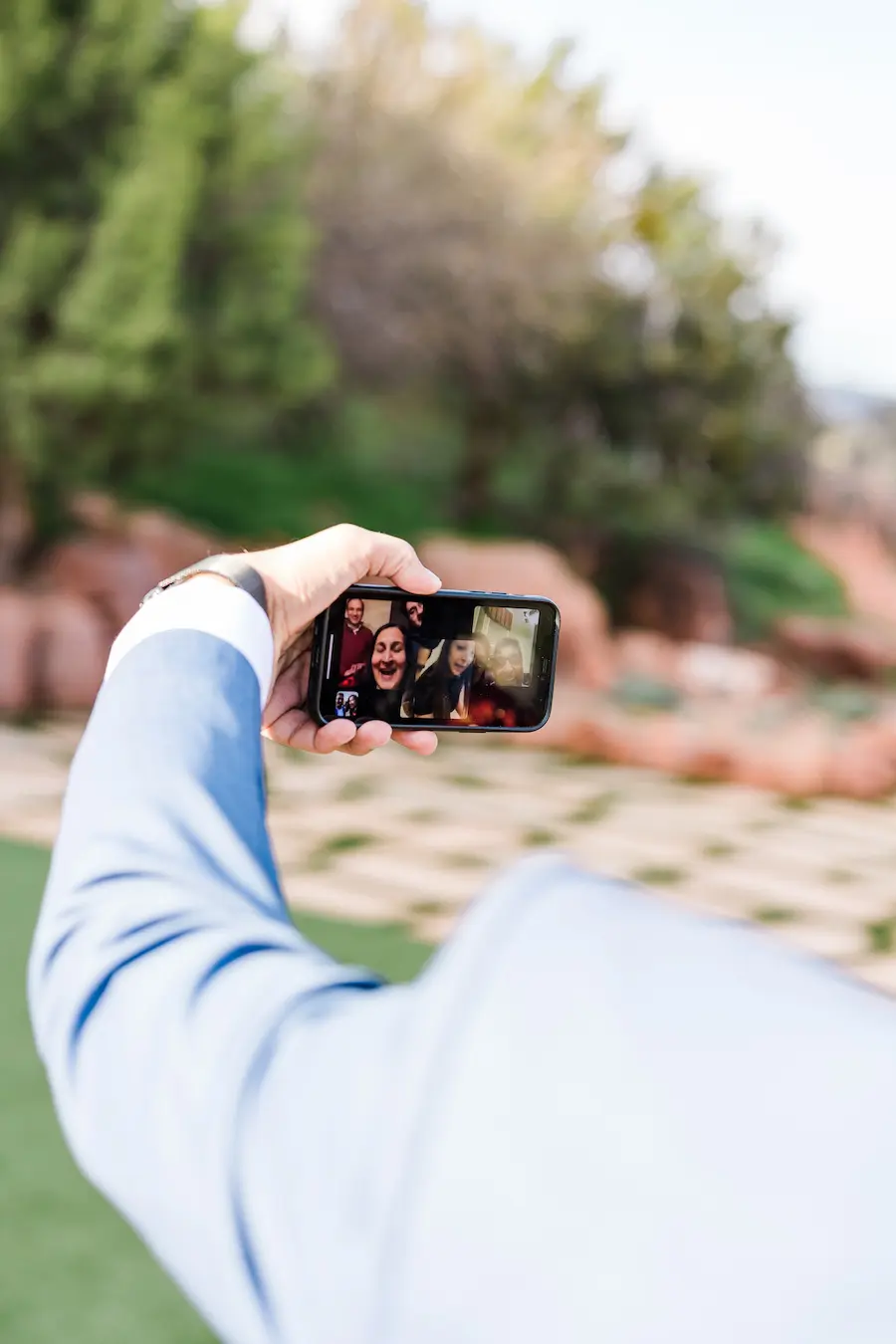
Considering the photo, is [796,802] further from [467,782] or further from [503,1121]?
[503,1121]

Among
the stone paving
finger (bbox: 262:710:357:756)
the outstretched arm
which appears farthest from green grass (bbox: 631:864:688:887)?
the outstretched arm

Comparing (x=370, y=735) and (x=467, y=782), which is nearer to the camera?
(x=370, y=735)

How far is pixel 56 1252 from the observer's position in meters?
1.63

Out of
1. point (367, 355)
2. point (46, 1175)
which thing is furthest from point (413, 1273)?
point (367, 355)

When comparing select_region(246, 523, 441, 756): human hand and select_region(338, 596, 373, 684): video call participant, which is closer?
select_region(246, 523, 441, 756): human hand

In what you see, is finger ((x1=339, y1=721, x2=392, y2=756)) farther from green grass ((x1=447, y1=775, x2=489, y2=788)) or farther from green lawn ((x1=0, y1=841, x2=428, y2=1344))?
green grass ((x1=447, y1=775, x2=489, y2=788))

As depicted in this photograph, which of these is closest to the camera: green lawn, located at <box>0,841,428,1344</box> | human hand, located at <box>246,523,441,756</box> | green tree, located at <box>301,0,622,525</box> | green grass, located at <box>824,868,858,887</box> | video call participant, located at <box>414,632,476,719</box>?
human hand, located at <box>246,523,441,756</box>

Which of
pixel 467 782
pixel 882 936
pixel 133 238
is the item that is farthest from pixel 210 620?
pixel 133 238

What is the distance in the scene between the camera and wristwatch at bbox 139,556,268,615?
67 cm

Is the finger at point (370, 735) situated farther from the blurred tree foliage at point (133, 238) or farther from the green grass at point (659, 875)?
the blurred tree foliage at point (133, 238)

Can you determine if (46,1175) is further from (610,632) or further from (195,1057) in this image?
(610,632)

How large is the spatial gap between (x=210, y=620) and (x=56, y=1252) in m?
1.32

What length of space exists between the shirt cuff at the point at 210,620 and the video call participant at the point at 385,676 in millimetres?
336

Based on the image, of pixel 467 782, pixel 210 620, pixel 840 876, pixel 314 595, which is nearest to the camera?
pixel 210 620
